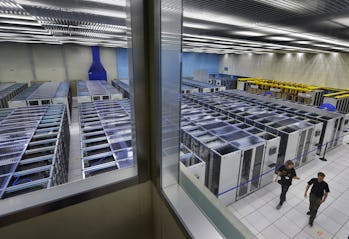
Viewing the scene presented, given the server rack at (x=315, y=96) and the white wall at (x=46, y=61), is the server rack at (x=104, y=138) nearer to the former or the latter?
the white wall at (x=46, y=61)

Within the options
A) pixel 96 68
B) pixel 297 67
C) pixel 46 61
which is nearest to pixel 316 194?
pixel 297 67

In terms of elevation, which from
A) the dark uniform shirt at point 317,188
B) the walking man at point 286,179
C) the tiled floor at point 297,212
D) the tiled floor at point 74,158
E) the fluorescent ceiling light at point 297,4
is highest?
the fluorescent ceiling light at point 297,4

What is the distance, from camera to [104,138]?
4211 mm

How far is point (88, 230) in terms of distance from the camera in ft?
4.17

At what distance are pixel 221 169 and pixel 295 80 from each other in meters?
11.6

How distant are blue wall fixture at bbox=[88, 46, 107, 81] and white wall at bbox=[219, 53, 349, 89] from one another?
11526mm

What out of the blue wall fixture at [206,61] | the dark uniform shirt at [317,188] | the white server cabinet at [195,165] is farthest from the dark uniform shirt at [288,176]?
the blue wall fixture at [206,61]

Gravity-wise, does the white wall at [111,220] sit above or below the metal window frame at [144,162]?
below

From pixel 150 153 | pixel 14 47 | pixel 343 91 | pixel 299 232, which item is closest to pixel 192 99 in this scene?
pixel 299 232

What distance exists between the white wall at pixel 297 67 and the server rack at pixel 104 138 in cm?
1092

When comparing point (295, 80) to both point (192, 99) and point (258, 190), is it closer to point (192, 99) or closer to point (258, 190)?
point (192, 99)

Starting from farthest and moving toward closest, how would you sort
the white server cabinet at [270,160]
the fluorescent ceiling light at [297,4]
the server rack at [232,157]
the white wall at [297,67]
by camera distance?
the white wall at [297,67], the white server cabinet at [270,160], the server rack at [232,157], the fluorescent ceiling light at [297,4]

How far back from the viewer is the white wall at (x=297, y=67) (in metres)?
9.06

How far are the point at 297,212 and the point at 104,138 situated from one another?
13.2 feet
